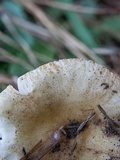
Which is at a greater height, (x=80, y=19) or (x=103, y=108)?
(x=80, y=19)

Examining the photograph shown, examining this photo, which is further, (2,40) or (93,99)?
(2,40)

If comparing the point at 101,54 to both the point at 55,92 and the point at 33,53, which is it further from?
the point at 55,92

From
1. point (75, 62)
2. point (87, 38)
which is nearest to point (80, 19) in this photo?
point (87, 38)

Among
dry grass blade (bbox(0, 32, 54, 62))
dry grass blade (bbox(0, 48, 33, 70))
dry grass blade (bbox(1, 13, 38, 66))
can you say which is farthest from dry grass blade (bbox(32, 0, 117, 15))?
dry grass blade (bbox(0, 48, 33, 70))

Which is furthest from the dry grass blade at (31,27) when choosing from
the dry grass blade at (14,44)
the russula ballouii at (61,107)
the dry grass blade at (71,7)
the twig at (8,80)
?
the russula ballouii at (61,107)

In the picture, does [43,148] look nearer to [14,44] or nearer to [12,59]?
[12,59]

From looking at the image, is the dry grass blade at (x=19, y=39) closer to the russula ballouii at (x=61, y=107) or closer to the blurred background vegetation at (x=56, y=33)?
the blurred background vegetation at (x=56, y=33)

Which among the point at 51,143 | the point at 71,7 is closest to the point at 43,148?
the point at 51,143
